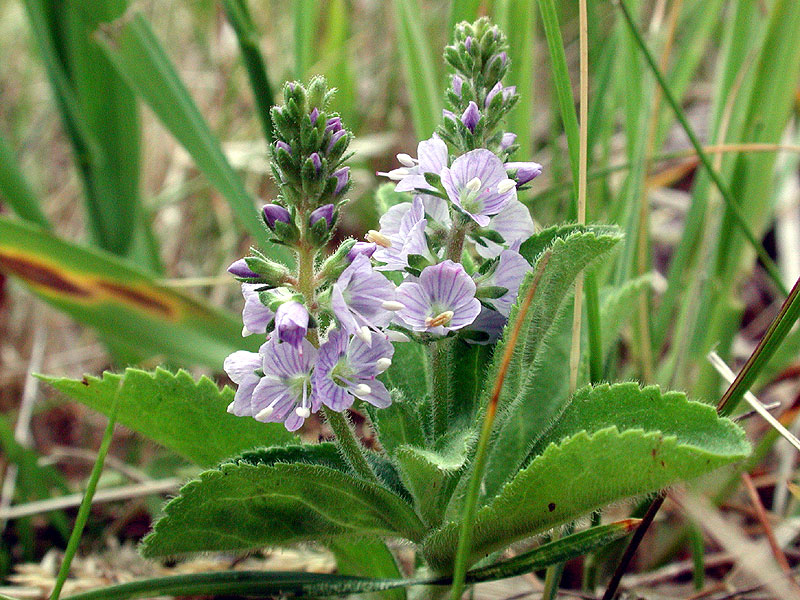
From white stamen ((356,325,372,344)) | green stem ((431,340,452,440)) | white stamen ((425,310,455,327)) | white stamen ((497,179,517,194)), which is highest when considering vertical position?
white stamen ((497,179,517,194))

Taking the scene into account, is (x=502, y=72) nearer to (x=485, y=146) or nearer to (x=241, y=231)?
(x=485, y=146)

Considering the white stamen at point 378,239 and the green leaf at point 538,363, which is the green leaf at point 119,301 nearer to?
the green leaf at point 538,363

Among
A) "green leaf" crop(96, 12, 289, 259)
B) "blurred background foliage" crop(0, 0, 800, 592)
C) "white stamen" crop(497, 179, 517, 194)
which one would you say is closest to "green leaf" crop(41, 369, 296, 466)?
"white stamen" crop(497, 179, 517, 194)

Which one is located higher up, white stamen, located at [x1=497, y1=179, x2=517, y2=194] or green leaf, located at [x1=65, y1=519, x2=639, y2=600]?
white stamen, located at [x1=497, y1=179, x2=517, y2=194]

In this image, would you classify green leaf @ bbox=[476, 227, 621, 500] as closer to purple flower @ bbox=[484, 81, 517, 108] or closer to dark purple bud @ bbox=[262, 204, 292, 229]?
purple flower @ bbox=[484, 81, 517, 108]

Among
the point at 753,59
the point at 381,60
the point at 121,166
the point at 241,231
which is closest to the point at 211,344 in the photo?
the point at 121,166

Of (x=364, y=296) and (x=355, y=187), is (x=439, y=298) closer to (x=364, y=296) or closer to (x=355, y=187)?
(x=364, y=296)

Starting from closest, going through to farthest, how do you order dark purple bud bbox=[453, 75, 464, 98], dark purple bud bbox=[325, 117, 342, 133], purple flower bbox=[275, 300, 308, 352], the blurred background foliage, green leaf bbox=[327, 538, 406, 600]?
purple flower bbox=[275, 300, 308, 352]
dark purple bud bbox=[325, 117, 342, 133]
dark purple bud bbox=[453, 75, 464, 98]
green leaf bbox=[327, 538, 406, 600]
the blurred background foliage

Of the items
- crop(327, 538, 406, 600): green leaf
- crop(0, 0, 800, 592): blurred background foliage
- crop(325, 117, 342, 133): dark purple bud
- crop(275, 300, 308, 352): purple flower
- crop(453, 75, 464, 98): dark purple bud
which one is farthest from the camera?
crop(0, 0, 800, 592): blurred background foliage
